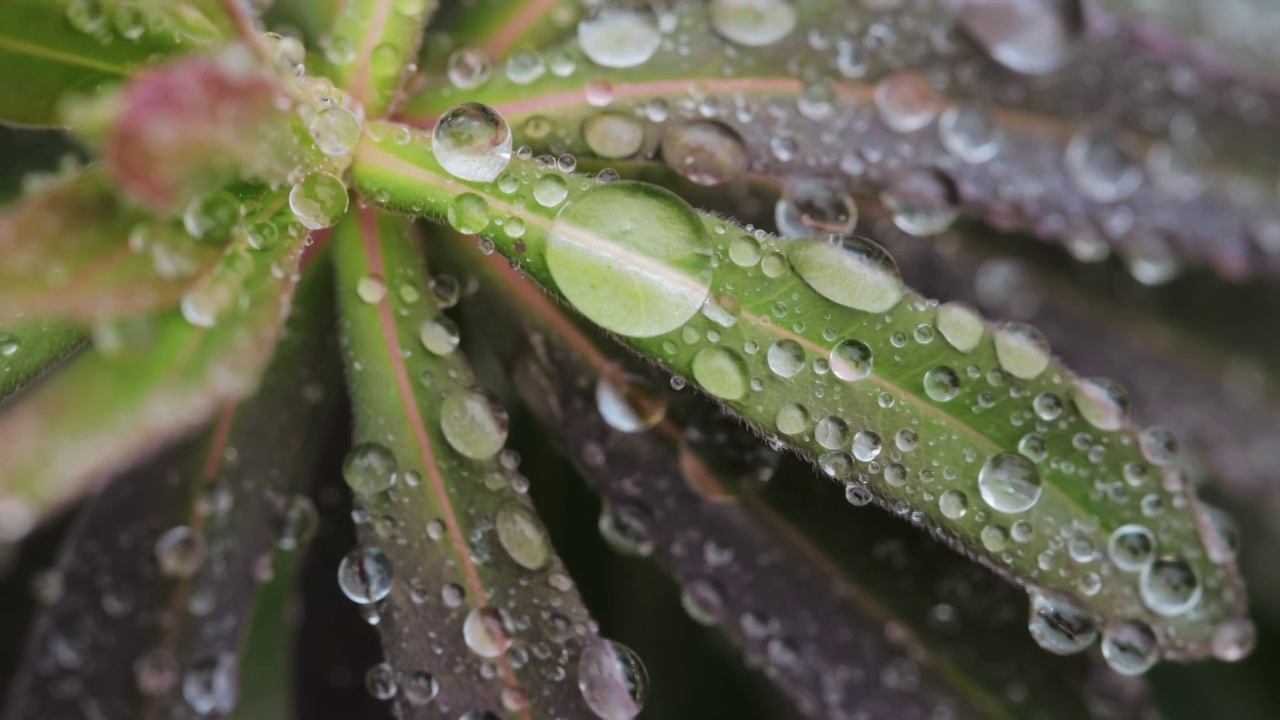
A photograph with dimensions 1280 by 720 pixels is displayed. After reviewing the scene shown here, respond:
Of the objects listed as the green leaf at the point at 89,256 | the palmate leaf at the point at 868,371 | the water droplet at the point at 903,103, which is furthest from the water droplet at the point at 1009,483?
the green leaf at the point at 89,256

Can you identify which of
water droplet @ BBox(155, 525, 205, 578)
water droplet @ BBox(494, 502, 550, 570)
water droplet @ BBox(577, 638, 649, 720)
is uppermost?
water droplet @ BBox(494, 502, 550, 570)

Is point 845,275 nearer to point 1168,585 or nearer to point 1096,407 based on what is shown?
point 1096,407

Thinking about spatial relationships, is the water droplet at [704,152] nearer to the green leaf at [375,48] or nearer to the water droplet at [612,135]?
the water droplet at [612,135]

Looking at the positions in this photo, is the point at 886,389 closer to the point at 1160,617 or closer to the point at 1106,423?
the point at 1106,423

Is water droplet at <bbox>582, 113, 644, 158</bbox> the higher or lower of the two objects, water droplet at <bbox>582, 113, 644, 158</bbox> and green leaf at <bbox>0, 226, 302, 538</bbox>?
the higher

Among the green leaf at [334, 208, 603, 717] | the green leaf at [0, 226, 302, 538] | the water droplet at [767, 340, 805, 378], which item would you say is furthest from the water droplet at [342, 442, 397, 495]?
the water droplet at [767, 340, 805, 378]

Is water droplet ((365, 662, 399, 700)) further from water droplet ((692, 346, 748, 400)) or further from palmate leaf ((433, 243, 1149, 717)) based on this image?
water droplet ((692, 346, 748, 400))

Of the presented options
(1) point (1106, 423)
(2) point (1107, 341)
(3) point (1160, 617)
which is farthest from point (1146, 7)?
(3) point (1160, 617)
